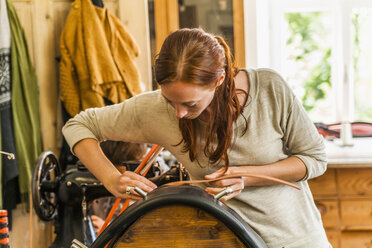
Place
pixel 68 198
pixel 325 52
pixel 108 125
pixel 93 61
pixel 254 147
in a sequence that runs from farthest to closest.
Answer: pixel 325 52 → pixel 93 61 → pixel 68 198 → pixel 108 125 → pixel 254 147

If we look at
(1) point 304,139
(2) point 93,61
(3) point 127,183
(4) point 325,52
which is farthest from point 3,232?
(4) point 325,52

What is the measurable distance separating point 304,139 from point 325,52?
1.96 metres

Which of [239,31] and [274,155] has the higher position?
[239,31]

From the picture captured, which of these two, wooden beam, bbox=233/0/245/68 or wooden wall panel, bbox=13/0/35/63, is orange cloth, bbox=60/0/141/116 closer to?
wooden wall panel, bbox=13/0/35/63

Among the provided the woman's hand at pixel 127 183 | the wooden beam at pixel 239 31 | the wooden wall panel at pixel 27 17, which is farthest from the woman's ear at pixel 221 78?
the wooden wall panel at pixel 27 17

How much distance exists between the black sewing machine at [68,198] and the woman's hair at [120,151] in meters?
0.10

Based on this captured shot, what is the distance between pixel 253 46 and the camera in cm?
262

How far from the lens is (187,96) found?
1023mm

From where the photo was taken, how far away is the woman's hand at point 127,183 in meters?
1.06

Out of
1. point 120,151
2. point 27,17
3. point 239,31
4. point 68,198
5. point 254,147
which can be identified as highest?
point 27,17

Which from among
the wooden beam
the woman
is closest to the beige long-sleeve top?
the woman

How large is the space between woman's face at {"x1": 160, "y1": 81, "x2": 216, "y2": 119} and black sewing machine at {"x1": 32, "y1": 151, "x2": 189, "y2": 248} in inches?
25.8

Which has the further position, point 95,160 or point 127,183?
point 95,160

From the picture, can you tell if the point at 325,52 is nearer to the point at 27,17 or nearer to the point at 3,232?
the point at 27,17
